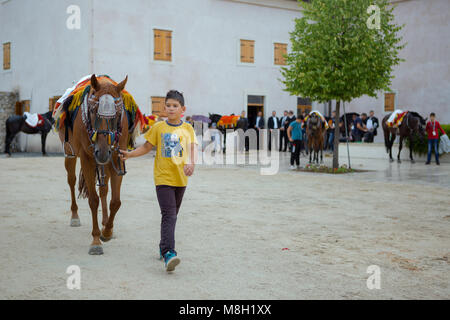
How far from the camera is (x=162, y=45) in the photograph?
25.6 meters

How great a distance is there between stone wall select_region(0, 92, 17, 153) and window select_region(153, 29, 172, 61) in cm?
782

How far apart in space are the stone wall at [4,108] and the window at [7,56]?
3109 millimetres

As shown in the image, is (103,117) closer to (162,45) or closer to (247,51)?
(162,45)

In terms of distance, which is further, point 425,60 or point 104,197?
point 425,60

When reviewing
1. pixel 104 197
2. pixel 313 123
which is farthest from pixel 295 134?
pixel 104 197

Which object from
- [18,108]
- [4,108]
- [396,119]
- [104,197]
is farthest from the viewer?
[18,108]

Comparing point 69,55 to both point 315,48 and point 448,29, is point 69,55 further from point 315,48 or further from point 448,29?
point 448,29

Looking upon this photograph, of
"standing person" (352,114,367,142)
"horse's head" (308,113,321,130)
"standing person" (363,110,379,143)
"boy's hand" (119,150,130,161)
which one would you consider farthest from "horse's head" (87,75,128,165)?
"standing person" (352,114,367,142)

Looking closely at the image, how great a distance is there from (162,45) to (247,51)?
5.14 m

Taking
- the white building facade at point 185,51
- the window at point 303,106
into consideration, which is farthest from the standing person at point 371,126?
the window at point 303,106

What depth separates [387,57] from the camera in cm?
1520

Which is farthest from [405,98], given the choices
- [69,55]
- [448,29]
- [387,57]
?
[69,55]

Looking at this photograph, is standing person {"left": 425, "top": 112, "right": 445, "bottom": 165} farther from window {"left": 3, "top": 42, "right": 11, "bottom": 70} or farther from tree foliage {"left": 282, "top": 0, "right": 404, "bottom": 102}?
window {"left": 3, "top": 42, "right": 11, "bottom": 70}

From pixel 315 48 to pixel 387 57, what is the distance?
2.19m
